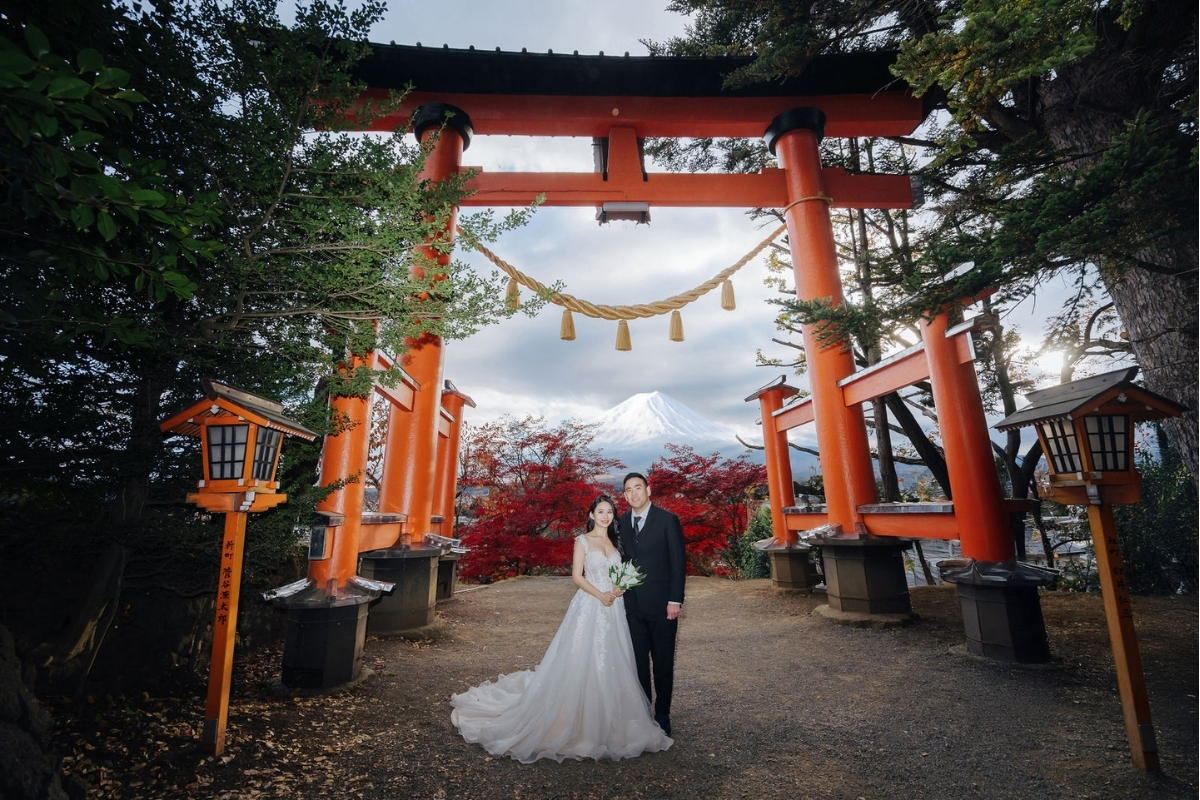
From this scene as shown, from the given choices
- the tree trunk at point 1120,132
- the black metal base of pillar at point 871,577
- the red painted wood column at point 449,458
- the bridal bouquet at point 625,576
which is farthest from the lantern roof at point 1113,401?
the red painted wood column at point 449,458

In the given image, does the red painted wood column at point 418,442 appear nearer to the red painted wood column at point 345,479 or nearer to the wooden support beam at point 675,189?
the wooden support beam at point 675,189

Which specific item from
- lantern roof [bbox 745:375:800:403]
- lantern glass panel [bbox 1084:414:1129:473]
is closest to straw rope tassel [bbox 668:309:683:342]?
lantern roof [bbox 745:375:800:403]

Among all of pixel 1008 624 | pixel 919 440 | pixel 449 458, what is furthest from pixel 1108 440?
pixel 449 458

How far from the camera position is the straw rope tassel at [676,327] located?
8.04 m

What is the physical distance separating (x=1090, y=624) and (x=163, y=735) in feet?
27.0

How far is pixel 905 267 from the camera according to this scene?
4113mm

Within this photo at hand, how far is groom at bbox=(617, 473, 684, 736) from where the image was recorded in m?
3.32

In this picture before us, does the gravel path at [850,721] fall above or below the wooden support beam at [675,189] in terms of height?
below

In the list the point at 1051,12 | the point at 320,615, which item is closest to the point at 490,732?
the point at 320,615

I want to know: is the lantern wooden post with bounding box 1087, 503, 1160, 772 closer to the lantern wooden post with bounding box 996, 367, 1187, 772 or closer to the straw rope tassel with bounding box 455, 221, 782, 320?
the lantern wooden post with bounding box 996, 367, 1187, 772

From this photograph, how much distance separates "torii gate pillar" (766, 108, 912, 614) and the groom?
10.7 ft

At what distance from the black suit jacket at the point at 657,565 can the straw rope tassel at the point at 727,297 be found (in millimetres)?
5370

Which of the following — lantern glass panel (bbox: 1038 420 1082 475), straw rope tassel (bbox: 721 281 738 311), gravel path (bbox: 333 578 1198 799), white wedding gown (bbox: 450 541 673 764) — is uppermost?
straw rope tassel (bbox: 721 281 738 311)

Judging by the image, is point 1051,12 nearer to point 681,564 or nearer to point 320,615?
point 681,564
